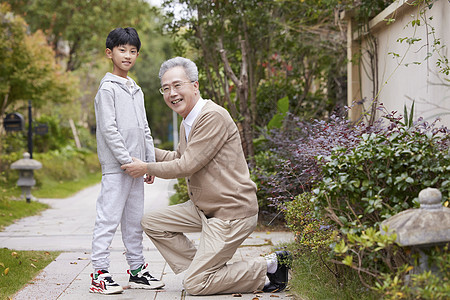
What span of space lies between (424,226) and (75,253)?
4225 mm

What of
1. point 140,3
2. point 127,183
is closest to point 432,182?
point 127,183

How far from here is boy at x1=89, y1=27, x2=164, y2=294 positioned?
445 centimetres

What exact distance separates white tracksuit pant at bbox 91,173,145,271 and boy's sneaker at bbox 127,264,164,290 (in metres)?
0.07

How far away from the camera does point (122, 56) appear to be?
4.61 m

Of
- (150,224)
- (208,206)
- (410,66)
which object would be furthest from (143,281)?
(410,66)

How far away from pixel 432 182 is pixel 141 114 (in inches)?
92.7

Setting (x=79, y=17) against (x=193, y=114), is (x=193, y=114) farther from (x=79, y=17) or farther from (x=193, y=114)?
(x=79, y=17)

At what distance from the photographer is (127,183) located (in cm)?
459

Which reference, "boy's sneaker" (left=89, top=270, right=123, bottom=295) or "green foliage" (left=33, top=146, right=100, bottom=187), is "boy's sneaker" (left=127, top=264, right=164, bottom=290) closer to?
"boy's sneaker" (left=89, top=270, right=123, bottom=295)

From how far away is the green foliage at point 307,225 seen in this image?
4.26 m

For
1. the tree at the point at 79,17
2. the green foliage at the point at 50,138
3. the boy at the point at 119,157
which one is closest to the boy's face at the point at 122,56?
the boy at the point at 119,157

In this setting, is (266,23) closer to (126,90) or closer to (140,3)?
(126,90)

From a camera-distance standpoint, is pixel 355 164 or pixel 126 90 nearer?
pixel 355 164

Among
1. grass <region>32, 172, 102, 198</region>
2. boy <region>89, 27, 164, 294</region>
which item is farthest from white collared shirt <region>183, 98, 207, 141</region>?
grass <region>32, 172, 102, 198</region>
